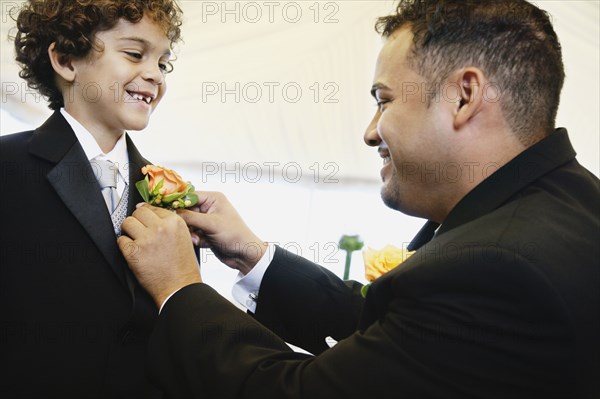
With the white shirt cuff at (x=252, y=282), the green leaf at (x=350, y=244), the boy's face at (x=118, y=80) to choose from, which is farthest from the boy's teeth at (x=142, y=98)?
the green leaf at (x=350, y=244)

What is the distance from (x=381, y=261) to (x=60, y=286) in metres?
0.61

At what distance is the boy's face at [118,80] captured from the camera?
1.22 metres

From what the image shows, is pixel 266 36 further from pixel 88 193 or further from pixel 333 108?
pixel 88 193

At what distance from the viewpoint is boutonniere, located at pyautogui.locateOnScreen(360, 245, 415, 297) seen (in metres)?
1.13

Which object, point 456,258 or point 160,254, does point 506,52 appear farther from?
point 160,254

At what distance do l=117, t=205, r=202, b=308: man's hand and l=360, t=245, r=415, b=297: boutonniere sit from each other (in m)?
0.33

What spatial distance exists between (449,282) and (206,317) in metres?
0.38

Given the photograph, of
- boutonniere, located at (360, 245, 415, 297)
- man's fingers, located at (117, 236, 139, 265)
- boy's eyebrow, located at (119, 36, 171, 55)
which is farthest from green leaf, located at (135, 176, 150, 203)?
boutonniere, located at (360, 245, 415, 297)

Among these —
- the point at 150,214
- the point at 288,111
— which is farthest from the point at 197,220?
the point at 288,111

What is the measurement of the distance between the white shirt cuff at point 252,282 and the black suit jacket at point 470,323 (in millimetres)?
377

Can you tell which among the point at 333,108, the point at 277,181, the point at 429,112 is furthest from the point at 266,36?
the point at 429,112

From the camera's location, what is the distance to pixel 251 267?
4.46 ft

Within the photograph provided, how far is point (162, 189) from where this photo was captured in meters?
1.14

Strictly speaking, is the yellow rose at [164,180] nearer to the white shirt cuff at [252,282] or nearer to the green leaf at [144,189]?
the green leaf at [144,189]
